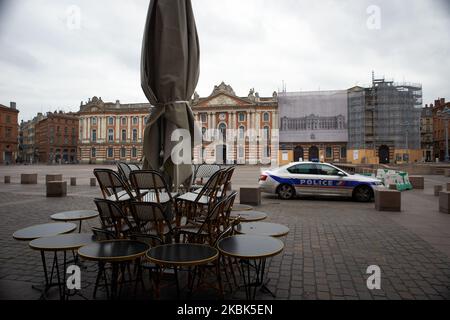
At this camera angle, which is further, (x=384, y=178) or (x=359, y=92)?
(x=359, y=92)

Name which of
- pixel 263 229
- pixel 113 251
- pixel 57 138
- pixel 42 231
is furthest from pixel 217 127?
pixel 113 251

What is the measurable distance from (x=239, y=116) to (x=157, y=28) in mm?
57531

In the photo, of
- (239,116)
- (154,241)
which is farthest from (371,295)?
(239,116)

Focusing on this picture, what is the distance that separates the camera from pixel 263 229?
367cm

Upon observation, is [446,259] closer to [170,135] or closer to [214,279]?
[214,279]

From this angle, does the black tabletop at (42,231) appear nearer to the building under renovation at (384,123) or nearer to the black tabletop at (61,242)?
the black tabletop at (61,242)

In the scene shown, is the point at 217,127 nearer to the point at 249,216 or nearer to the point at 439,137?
the point at 439,137

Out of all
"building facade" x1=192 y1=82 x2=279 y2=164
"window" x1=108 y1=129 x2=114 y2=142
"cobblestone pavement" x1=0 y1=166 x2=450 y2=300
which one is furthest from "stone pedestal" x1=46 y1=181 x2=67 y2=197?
"window" x1=108 y1=129 x2=114 y2=142

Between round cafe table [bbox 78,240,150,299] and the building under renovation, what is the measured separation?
4613 cm

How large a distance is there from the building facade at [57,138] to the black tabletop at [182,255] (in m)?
86.2

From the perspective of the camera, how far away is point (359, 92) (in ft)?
161

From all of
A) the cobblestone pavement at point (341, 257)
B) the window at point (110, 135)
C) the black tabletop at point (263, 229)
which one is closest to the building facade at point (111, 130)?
the window at point (110, 135)
